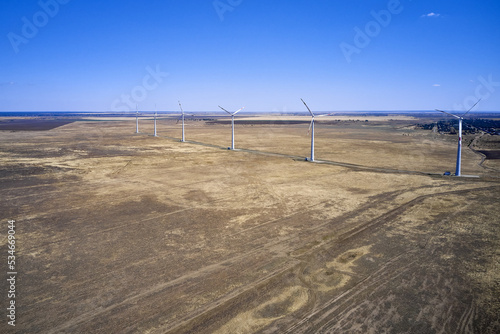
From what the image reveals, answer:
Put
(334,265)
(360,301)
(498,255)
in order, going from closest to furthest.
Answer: (360,301) < (334,265) < (498,255)

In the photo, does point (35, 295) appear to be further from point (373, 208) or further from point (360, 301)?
point (373, 208)

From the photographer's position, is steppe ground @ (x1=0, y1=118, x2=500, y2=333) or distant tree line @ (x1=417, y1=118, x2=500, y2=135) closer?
steppe ground @ (x1=0, y1=118, x2=500, y2=333)

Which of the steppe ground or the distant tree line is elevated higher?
the distant tree line

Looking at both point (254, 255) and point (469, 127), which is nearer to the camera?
point (254, 255)

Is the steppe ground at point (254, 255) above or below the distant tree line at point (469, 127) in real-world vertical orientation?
below

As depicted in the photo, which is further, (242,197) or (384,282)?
(242,197)

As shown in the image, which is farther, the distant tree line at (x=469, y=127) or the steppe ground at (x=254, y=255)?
the distant tree line at (x=469, y=127)

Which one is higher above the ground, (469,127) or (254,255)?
(469,127)

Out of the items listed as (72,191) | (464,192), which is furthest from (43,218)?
(464,192)
